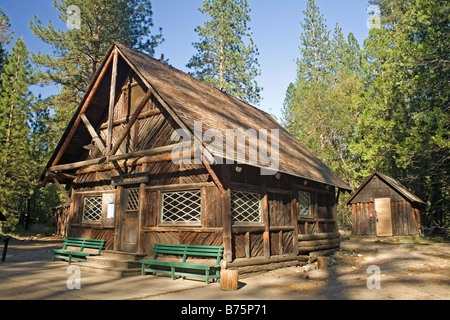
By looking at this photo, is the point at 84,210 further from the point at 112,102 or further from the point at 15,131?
the point at 15,131

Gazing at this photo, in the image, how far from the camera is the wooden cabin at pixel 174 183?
28.0 ft

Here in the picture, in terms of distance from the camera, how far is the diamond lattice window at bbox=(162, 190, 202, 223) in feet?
29.5

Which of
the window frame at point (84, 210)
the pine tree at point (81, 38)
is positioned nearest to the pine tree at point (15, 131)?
the pine tree at point (81, 38)

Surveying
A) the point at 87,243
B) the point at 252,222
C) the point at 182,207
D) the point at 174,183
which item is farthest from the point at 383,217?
the point at 87,243

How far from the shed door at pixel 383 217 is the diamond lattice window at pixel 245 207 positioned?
46.7 ft

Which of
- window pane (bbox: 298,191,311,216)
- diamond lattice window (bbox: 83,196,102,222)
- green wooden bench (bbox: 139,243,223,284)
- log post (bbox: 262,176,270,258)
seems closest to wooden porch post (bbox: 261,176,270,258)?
log post (bbox: 262,176,270,258)

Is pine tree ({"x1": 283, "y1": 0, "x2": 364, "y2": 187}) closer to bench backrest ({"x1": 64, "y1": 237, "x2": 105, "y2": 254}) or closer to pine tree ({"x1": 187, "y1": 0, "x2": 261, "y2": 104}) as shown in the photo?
pine tree ({"x1": 187, "y1": 0, "x2": 261, "y2": 104})

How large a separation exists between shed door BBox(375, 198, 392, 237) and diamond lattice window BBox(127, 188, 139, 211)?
649 inches

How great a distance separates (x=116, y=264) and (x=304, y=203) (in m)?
7.06

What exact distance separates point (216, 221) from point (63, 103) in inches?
772

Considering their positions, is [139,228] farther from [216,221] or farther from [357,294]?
[357,294]

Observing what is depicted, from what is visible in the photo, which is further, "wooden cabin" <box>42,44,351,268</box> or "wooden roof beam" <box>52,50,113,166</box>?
"wooden roof beam" <box>52,50,113,166</box>

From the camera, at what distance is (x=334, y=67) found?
38875 millimetres
